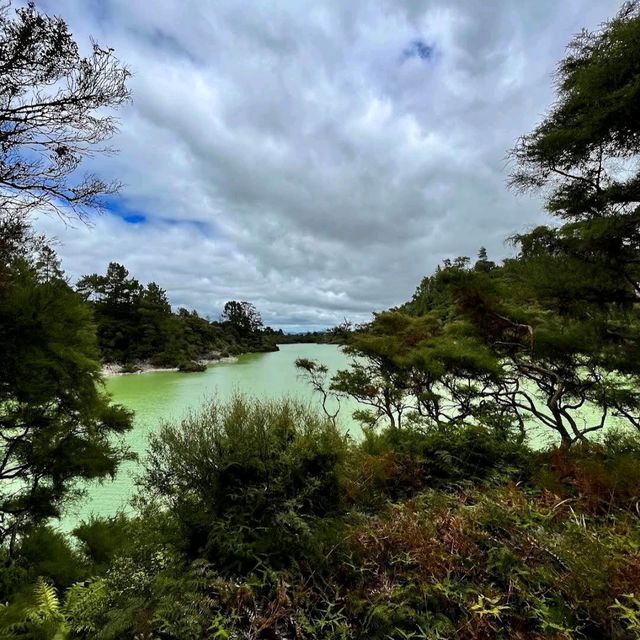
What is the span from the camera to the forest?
224cm

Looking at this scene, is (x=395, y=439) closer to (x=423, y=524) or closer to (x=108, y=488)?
(x=423, y=524)

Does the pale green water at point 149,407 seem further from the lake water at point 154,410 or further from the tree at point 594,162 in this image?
the tree at point 594,162

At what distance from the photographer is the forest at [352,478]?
7.34ft

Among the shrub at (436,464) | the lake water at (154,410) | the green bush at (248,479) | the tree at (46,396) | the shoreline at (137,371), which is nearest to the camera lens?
the green bush at (248,479)

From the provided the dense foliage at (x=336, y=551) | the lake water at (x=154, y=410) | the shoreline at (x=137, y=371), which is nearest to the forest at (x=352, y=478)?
the dense foliage at (x=336, y=551)

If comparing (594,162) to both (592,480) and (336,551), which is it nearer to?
(592,480)

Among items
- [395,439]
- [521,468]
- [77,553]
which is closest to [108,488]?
[77,553]

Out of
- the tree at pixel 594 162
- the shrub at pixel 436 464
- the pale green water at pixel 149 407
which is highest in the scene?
the tree at pixel 594 162

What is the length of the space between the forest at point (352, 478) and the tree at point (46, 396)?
0.12ft

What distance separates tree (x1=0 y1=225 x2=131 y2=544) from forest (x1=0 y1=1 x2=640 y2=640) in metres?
0.04

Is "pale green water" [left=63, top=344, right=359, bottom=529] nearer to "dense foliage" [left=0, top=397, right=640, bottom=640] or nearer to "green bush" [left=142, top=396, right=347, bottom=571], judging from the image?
"green bush" [left=142, top=396, right=347, bottom=571]

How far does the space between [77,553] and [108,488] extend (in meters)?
3.95

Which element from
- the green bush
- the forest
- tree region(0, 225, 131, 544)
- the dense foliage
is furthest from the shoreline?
the green bush

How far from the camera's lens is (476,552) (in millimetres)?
2504
